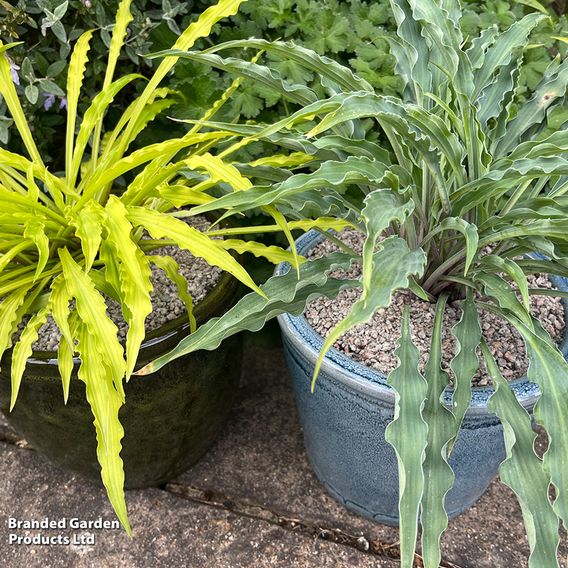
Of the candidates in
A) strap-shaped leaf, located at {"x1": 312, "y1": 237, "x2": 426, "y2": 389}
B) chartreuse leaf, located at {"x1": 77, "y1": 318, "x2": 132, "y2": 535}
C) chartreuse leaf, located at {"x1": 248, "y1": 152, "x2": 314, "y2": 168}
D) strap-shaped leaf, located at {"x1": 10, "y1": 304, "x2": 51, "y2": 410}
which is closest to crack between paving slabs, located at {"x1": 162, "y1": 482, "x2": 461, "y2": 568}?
chartreuse leaf, located at {"x1": 77, "y1": 318, "x2": 132, "y2": 535}

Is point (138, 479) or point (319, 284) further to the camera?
point (138, 479)

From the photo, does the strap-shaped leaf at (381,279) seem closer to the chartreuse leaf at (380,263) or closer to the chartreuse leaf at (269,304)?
the chartreuse leaf at (380,263)

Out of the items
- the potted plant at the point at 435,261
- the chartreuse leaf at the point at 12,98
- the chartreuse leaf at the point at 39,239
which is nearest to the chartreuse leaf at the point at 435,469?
the potted plant at the point at 435,261

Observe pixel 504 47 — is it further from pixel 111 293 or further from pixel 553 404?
pixel 111 293

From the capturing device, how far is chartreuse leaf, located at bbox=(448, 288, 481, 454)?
1039mm

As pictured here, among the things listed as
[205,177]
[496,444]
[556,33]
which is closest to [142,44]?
[205,177]

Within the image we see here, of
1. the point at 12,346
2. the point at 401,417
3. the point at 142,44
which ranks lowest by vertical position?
the point at 12,346

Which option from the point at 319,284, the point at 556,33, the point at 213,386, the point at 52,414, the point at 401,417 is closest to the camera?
the point at 401,417

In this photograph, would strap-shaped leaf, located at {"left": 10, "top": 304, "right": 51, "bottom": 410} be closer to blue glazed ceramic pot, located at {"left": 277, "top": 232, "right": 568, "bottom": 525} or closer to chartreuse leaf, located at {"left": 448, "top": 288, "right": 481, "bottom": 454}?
blue glazed ceramic pot, located at {"left": 277, "top": 232, "right": 568, "bottom": 525}

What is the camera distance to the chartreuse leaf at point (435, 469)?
0.98m

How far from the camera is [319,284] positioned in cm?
112

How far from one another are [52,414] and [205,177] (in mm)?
576

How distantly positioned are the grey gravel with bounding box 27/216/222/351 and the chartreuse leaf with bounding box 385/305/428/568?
1.67 ft

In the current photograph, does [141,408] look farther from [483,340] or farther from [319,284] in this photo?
[483,340]
